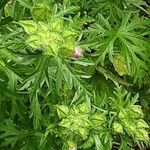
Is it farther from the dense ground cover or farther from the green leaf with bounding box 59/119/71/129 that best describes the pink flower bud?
the green leaf with bounding box 59/119/71/129

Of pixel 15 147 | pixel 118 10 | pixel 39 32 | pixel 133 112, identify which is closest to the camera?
pixel 39 32

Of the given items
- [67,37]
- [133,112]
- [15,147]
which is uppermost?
[67,37]

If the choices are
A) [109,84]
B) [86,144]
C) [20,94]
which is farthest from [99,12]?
[86,144]

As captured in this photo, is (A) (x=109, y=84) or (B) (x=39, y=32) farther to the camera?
(A) (x=109, y=84)

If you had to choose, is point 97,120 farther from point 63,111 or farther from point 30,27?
point 30,27

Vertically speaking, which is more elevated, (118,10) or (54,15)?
(54,15)

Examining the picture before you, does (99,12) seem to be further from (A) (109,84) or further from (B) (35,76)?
(B) (35,76)

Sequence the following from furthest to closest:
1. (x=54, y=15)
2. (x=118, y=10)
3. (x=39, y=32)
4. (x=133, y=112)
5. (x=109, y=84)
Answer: (x=109, y=84) → (x=118, y=10) → (x=133, y=112) → (x=54, y=15) → (x=39, y=32)

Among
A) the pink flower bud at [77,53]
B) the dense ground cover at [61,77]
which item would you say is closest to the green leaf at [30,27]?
the dense ground cover at [61,77]
